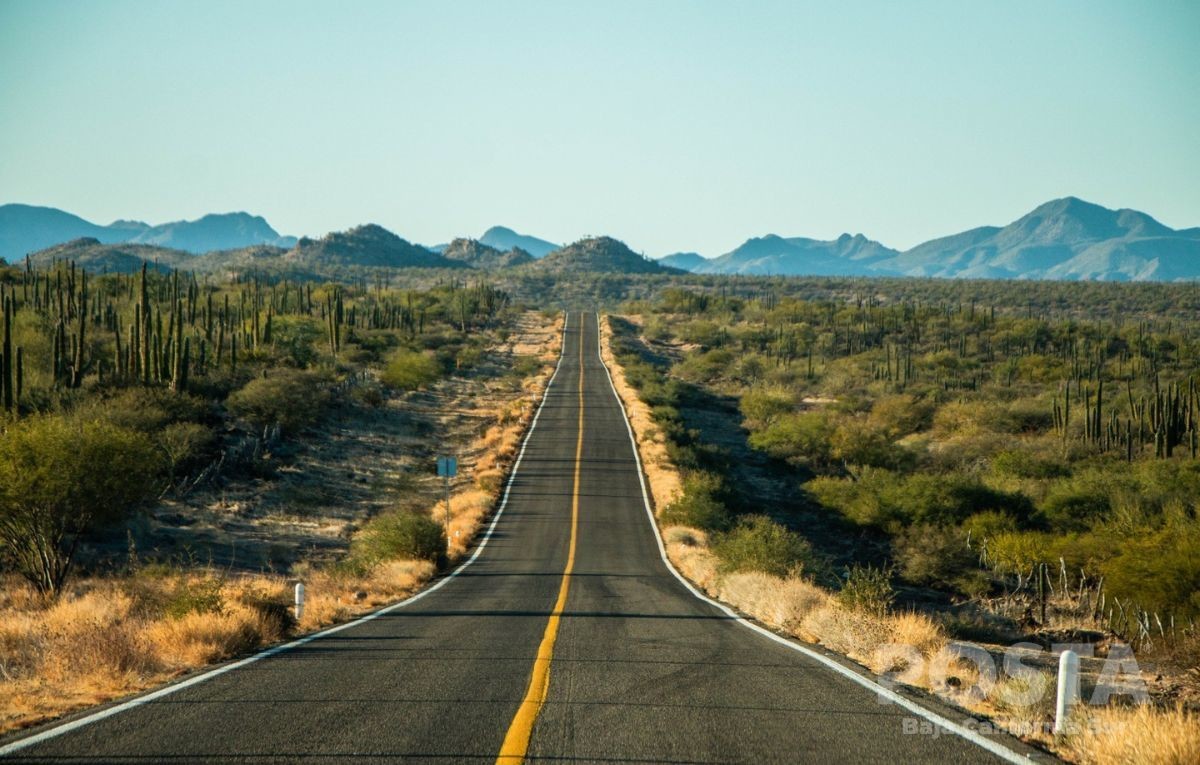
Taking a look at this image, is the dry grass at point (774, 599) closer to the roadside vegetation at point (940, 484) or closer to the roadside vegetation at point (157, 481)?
the roadside vegetation at point (940, 484)

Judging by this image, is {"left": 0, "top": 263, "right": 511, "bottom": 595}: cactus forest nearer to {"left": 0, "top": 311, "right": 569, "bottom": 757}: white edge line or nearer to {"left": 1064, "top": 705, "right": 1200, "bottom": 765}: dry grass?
{"left": 0, "top": 311, "right": 569, "bottom": 757}: white edge line

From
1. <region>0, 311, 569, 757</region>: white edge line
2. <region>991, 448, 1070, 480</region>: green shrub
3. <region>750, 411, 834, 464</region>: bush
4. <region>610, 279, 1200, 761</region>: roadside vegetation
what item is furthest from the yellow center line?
<region>750, 411, 834, 464</region>: bush

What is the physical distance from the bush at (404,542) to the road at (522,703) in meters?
7.30

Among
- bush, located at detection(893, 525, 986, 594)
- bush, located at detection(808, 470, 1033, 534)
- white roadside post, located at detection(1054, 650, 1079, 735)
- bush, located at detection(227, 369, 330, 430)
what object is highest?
white roadside post, located at detection(1054, 650, 1079, 735)

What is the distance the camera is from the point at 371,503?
112 feet

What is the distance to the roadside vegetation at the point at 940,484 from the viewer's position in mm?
15414

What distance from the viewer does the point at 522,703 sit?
22.8 ft

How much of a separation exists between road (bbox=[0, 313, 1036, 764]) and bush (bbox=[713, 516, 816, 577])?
4777 mm

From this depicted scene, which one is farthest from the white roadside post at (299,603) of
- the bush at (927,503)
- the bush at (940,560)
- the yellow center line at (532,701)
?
the bush at (927,503)

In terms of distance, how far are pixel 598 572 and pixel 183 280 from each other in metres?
95.4

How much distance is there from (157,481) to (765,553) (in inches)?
722

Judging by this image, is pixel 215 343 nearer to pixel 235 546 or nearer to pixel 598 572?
pixel 235 546

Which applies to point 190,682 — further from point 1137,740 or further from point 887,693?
point 1137,740

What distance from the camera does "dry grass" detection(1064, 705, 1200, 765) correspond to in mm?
5145
